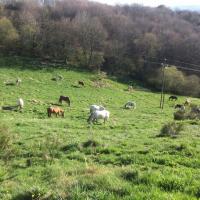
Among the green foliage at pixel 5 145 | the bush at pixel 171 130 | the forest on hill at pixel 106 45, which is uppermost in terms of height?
the green foliage at pixel 5 145

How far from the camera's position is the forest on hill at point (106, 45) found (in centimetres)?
7719

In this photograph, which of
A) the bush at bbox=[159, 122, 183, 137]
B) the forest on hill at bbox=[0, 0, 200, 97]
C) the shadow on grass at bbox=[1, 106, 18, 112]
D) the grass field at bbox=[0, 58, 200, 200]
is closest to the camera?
the grass field at bbox=[0, 58, 200, 200]

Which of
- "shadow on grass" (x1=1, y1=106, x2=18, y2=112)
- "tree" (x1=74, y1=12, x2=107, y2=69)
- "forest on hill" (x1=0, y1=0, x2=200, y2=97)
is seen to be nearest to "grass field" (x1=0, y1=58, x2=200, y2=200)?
A: "shadow on grass" (x1=1, y1=106, x2=18, y2=112)

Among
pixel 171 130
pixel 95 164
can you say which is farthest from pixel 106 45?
pixel 95 164

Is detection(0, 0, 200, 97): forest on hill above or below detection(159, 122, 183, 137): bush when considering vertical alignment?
below

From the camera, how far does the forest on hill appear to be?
3039 inches

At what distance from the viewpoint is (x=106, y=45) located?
8762cm

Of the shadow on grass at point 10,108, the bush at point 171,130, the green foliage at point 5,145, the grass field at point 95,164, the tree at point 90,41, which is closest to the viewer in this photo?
the grass field at point 95,164

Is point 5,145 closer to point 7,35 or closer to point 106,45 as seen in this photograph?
point 7,35

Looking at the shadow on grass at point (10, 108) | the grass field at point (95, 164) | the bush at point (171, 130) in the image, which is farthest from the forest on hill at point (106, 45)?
the bush at point (171, 130)

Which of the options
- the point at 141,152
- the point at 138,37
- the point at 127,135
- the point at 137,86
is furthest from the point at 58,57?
the point at 141,152

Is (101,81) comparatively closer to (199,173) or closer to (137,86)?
(137,86)

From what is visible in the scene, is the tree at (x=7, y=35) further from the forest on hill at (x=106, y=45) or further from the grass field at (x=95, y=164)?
the grass field at (x=95, y=164)

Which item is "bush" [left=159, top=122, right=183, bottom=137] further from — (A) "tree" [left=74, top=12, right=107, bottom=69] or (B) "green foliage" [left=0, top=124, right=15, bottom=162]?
(A) "tree" [left=74, top=12, right=107, bottom=69]
